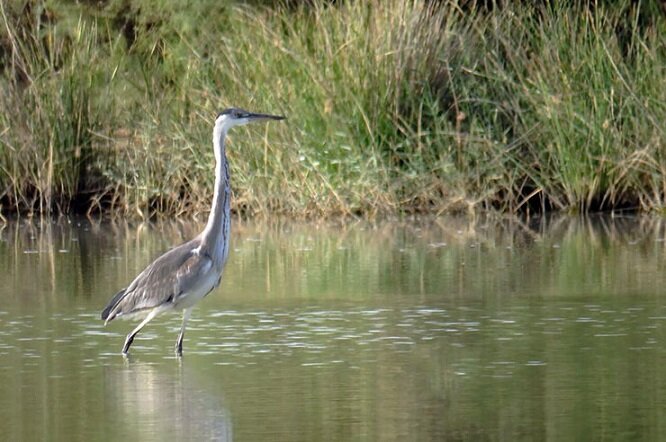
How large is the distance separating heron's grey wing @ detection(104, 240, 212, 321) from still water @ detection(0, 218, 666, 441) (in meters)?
0.27

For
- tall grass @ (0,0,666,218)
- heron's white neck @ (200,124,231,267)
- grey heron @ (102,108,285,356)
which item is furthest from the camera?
tall grass @ (0,0,666,218)

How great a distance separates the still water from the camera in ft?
22.6

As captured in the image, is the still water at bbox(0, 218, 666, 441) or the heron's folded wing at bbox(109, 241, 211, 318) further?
the heron's folded wing at bbox(109, 241, 211, 318)

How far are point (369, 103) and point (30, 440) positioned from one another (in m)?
10.1

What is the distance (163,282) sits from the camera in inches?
353

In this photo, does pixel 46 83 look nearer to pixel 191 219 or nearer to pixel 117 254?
pixel 191 219

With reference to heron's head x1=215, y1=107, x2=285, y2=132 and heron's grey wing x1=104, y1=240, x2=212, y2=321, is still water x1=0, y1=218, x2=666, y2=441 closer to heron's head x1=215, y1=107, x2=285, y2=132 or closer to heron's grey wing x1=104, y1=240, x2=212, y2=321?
heron's grey wing x1=104, y1=240, x2=212, y2=321

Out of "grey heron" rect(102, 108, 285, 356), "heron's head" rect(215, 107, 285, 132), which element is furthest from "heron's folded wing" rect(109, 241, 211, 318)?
"heron's head" rect(215, 107, 285, 132)

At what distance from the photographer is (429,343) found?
8922 mm

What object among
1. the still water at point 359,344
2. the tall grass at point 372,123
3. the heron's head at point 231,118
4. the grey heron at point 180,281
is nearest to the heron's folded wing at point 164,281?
the grey heron at point 180,281

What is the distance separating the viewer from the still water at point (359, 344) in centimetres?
689

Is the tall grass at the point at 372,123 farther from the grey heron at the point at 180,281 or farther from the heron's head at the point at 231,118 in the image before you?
the grey heron at the point at 180,281

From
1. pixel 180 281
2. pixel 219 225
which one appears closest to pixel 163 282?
pixel 180 281

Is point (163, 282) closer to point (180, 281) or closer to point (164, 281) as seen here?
point (164, 281)
